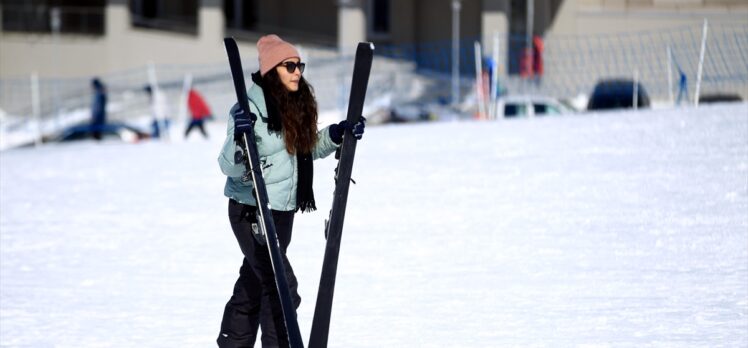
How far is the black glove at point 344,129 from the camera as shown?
644 centimetres

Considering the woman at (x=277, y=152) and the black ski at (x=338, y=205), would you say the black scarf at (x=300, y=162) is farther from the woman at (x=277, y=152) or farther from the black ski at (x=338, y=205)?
the black ski at (x=338, y=205)

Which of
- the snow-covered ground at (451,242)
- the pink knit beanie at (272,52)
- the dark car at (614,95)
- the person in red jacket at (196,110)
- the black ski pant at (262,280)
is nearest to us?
the pink knit beanie at (272,52)

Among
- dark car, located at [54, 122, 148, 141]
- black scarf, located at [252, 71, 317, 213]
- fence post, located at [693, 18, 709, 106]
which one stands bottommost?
dark car, located at [54, 122, 148, 141]

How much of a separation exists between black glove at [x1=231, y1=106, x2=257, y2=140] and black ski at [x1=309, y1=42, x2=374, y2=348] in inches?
16.8

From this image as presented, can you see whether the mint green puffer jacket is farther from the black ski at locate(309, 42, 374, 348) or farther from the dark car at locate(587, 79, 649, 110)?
the dark car at locate(587, 79, 649, 110)

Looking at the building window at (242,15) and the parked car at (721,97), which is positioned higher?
the parked car at (721,97)

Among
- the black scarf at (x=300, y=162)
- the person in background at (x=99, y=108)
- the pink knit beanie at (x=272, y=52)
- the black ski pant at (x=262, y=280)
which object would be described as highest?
the pink knit beanie at (x=272, y=52)

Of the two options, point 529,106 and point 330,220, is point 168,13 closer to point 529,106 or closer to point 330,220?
point 529,106

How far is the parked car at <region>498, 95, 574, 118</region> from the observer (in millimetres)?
24414

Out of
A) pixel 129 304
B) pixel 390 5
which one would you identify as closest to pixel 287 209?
pixel 129 304

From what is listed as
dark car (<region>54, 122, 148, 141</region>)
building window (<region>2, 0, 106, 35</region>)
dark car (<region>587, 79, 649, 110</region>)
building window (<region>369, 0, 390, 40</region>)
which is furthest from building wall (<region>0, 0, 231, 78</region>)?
dark car (<region>587, 79, 649, 110</region>)

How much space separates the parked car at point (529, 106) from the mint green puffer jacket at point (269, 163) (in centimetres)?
1776

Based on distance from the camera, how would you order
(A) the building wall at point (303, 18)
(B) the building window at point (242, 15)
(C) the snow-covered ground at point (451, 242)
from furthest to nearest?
(B) the building window at point (242, 15), (A) the building wall at point (303, 18), (C) the snow-covered ground at point (451, 242)

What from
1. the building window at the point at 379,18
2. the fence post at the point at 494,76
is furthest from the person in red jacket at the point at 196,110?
the building window at the point at 379,18
